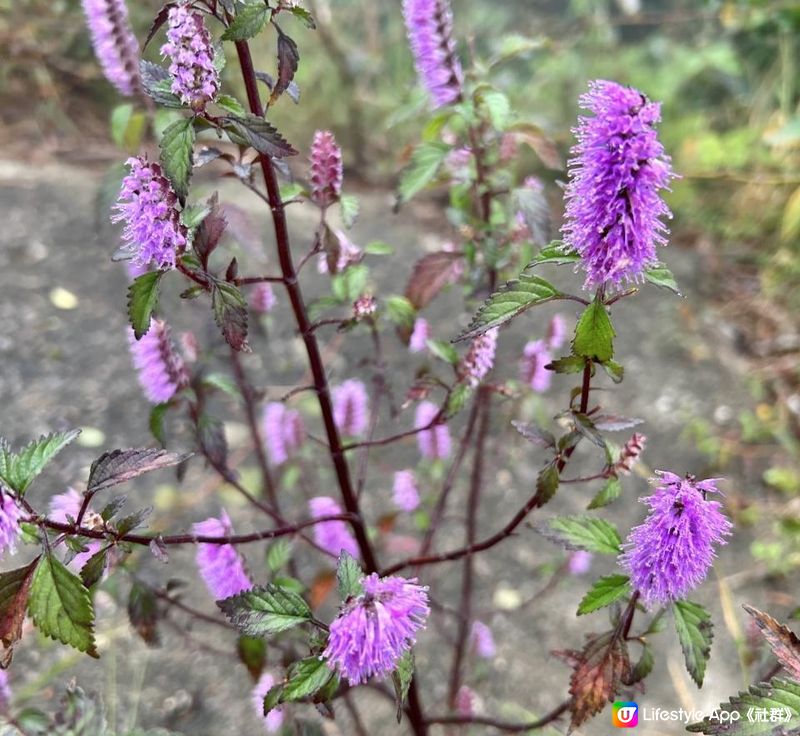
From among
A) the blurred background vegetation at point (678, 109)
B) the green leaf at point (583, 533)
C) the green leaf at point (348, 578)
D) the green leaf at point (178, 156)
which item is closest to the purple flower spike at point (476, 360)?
the green leaf at point (583, 533)

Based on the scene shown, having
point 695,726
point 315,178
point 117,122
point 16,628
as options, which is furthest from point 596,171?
point 117,122

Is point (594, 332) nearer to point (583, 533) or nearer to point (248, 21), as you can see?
point (583, 533)

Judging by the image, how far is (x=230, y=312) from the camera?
0.69 m

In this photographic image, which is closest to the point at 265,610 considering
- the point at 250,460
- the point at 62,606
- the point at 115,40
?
the point at 62,606

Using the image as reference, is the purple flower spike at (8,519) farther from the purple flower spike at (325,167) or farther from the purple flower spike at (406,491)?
the purple flower spike at (406,491)

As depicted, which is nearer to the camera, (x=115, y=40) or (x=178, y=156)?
(x=178, y=156)

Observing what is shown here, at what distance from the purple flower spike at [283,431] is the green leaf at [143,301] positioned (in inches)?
25.5

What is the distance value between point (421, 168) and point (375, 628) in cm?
69

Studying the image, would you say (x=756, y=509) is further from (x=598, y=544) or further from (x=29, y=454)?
(x=29, y=454)

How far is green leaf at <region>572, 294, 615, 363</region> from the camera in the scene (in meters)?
0.64

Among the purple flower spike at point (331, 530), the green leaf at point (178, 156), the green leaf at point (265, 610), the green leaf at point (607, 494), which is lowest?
the purple flower spike at point (331, 530)

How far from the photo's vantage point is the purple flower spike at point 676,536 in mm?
655

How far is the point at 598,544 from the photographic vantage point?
80 cm

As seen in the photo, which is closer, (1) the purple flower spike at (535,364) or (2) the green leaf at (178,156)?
(2) the green leaf at (178,156)
